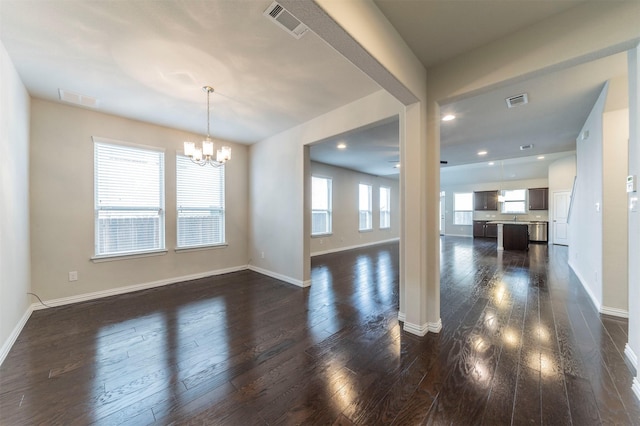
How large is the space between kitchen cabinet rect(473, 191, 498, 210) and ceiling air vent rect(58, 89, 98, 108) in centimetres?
1274

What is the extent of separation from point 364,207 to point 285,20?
7347 millimetres

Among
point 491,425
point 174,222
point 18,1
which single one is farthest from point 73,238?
point 491,425

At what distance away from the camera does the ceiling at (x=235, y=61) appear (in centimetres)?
178

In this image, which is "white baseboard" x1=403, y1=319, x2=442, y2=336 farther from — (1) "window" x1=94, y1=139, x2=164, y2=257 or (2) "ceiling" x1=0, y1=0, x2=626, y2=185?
(1) "window" x1=94, y1=139, x2=164, y2=257

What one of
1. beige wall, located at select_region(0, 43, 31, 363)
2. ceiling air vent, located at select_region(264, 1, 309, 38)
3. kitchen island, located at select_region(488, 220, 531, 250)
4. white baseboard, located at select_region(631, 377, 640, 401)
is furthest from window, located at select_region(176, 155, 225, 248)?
kitchen island, located at select_region(488, 220, 531, 250)

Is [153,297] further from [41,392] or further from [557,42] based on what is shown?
[557,42]

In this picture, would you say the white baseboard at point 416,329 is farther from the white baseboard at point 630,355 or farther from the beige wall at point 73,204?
the beige wall at point 73,204

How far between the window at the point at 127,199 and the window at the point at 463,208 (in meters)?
12.0

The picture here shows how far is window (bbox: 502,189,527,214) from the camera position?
32.7ft

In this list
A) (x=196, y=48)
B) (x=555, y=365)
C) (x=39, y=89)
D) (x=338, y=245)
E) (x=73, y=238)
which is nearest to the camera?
(x=555, y=365)

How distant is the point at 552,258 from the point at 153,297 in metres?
8.74

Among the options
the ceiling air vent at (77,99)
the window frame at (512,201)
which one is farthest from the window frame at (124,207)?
the window frame at (512,201)

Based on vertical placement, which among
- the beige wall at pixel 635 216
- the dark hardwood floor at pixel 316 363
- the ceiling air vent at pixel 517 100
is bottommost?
the dark hardwood floor at pixel 316 363

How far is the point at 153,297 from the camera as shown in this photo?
11.6 feet
